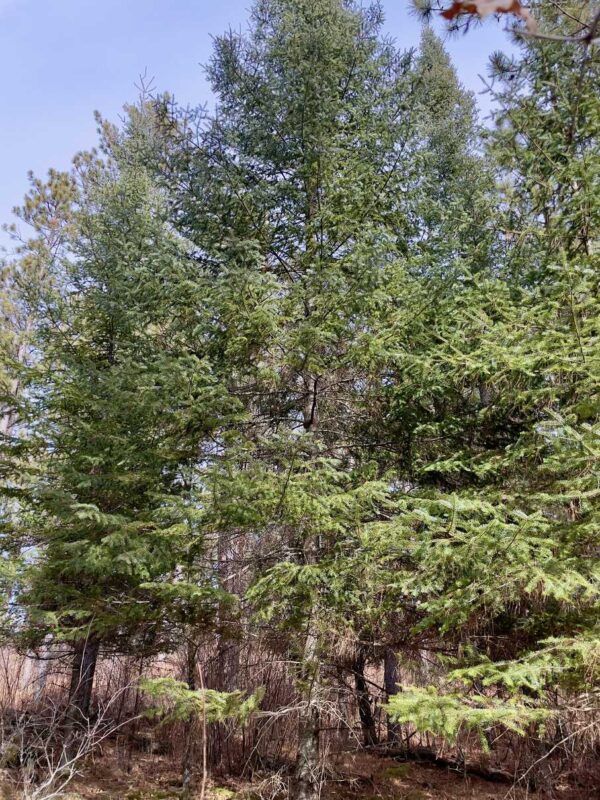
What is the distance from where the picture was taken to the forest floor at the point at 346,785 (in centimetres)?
637

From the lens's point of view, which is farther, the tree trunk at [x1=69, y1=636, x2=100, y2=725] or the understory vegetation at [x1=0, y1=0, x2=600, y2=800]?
the tree trunk at [x1=69, y1=636, x2=100, y2=725]

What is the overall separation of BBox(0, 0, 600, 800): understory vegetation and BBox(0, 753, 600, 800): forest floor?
0.62 ft

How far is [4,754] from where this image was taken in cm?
604

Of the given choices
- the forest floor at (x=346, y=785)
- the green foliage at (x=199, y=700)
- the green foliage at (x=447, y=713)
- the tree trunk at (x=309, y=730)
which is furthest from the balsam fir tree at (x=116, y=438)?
the green foliage at (x=447, y=713)

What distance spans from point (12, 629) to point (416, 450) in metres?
5.84

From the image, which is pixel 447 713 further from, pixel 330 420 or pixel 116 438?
pixel 116 438

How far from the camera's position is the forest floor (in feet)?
20.9

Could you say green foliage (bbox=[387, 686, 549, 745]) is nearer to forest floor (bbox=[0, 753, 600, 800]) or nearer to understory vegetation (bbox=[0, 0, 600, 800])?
understory vegetation (bbox=[0, 0, 600, 800])

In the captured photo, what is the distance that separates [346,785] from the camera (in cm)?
692

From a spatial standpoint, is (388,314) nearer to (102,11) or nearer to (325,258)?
(325,258)

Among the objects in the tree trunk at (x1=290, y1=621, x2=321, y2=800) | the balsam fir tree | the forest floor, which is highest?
the balsam fir tree

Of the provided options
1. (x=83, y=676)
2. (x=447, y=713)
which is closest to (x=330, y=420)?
(x=447, y=713)

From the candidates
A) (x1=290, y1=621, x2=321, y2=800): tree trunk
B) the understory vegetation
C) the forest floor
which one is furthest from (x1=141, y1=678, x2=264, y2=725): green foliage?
the forest floor

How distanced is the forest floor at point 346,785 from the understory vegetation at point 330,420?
19 centimetres
